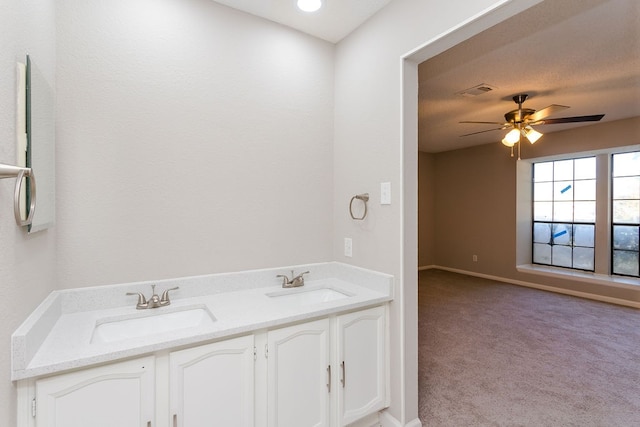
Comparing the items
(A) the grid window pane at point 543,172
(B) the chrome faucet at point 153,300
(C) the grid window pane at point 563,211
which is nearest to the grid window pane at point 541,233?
(C) the grid window pane at point 563,211

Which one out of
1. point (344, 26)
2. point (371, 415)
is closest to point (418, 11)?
point (344, 26)

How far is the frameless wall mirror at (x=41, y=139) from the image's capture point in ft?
3.61

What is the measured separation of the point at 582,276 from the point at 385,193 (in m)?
4.75

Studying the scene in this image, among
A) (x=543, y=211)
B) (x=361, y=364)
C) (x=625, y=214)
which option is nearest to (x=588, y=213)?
(x=625, y=214)

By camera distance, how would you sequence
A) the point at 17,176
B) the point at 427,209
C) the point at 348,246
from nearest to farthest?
the point at 17,176 → the point at 348,246 → the point at 427,209

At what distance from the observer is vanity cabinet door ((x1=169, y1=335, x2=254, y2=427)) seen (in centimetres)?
127

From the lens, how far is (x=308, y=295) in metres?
2.08

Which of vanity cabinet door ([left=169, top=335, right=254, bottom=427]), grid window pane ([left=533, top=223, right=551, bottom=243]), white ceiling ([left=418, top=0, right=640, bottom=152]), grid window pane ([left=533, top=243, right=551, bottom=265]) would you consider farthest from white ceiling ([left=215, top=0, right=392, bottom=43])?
grid window pane ([left=533, top=243, right=551, bottom=265])

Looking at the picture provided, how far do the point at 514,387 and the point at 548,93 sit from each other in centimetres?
296

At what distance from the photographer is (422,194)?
269 inches

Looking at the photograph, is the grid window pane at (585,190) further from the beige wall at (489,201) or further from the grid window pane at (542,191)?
the beige wall at (489,201)

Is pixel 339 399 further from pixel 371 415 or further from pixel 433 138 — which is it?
pixel 433 138

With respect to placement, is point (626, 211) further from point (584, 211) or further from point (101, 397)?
point (101, 397)

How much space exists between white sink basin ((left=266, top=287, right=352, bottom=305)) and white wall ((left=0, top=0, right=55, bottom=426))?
112 centimetres
